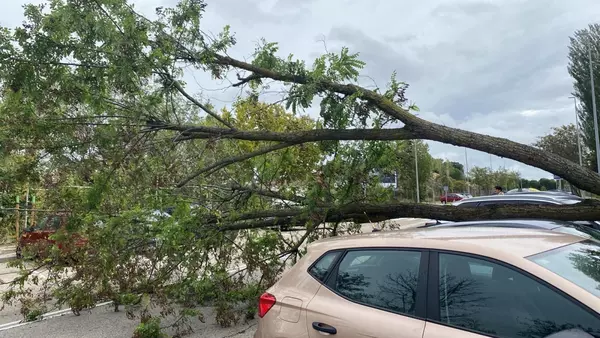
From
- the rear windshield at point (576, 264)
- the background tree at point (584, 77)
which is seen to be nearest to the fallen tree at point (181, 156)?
the rear windshield at point (576, 264)

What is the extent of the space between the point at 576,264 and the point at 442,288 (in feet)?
2.36

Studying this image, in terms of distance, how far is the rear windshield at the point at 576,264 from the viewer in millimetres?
2214

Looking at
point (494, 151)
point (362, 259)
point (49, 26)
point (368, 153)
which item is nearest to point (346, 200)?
point (368, 153)

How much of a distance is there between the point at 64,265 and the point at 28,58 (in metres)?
2.74

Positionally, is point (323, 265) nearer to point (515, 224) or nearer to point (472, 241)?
point (472, 241)

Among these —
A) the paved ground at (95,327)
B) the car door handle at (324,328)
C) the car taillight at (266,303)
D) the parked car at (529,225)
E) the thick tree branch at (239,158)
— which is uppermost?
the thick tree branch at (239,158)

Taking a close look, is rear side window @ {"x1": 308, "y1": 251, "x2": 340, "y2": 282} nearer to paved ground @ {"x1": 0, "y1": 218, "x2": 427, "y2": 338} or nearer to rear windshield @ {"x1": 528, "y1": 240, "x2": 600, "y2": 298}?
rear windshield @ {"x1": 528, "y1": 240, "x2": 600, "y2": 298}

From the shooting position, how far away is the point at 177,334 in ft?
18.0

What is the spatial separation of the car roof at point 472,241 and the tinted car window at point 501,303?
7cm

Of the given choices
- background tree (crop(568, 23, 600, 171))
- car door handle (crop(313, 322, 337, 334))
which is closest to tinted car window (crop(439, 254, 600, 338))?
car door handle (crop(313, 322, 337, 334))

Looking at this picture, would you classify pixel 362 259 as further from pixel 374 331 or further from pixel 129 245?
pixel 129 245

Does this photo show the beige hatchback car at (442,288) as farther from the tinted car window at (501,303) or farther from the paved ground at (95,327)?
the paved ground at (95,327)

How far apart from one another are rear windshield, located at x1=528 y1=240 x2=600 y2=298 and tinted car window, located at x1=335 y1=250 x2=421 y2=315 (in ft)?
2.19

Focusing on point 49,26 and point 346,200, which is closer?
point 49,26
